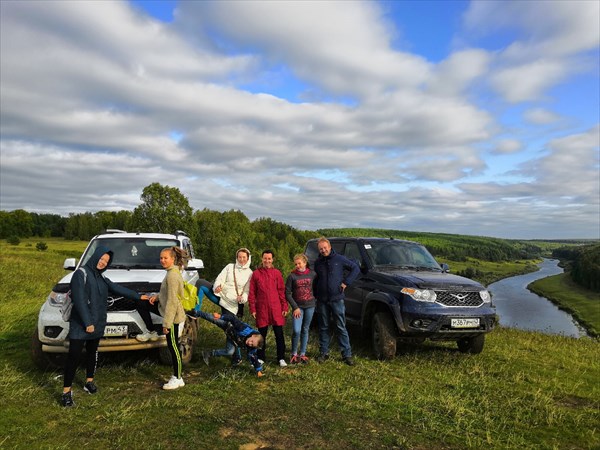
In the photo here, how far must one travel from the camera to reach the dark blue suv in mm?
6500

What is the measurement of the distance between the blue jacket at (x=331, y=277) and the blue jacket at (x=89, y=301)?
3.16 m

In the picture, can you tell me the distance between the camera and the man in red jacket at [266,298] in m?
6.11

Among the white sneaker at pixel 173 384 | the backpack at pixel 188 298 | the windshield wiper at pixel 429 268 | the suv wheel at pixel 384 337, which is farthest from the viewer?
the windshield wiper at pixel 429 268

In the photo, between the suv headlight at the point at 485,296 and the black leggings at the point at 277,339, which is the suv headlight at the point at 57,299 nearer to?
the black leggings at the point at 277,339

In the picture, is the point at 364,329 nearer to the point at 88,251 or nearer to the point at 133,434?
the point at 133,434

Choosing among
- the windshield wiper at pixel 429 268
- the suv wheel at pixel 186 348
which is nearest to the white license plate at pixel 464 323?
the windshield wiper at pixel 429 268

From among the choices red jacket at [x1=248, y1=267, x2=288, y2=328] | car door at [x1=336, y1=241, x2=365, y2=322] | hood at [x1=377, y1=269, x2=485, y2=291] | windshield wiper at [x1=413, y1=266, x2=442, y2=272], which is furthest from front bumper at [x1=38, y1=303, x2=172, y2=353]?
windshield wiper at [x1=413, y1=266, x2=442, y2=272]

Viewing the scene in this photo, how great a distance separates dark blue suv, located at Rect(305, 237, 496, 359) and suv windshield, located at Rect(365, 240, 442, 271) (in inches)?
1.0

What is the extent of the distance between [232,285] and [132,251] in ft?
7.82

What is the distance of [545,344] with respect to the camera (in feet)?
30.3

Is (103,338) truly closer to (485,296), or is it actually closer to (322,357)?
(322,357)

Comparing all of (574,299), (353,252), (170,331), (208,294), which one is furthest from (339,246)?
(574,299)

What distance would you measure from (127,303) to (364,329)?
4.08 m

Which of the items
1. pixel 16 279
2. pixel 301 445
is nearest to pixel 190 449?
pixel 301 445
